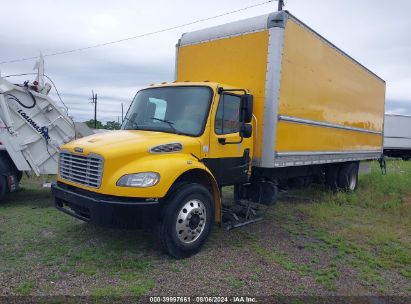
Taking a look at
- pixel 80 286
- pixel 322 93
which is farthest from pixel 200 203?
pixel 322 93

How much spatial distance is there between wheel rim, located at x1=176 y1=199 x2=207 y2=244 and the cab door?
0.71m

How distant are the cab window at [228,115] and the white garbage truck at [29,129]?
15.7 feet

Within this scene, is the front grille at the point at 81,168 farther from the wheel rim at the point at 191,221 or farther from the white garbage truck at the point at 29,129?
the white garbage truck at the point at 29,129

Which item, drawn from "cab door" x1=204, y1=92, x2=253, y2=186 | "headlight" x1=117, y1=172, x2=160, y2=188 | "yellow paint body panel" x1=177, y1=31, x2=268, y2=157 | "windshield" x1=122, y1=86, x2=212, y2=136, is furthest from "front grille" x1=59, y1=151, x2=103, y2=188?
"yellow paint body panel" x1=177, y1=31, x2=268, y2=157

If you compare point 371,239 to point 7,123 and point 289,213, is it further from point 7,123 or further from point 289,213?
point 7,123

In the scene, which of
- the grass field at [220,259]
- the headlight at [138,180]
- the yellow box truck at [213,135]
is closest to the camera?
the grass field at [220,259]

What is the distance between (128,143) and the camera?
4973mm

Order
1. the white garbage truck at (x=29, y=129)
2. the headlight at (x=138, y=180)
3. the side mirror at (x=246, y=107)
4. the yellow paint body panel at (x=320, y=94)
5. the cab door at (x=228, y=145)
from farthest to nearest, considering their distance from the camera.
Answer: the white garbage truck at (x=29, y=129)
the yellow paint body panel at (x=320, y=94)
the side mirror at (x=246, y=107)
the cab door at (x=228, y=145)
the headlight at (x=138, y=180)

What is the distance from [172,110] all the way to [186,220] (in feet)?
5.63

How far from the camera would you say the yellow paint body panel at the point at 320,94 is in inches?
264

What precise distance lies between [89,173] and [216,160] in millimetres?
1891

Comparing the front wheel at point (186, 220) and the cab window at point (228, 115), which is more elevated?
the cab window at point (228, 115)

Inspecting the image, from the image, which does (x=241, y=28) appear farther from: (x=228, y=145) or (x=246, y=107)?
(x=228, y=145)

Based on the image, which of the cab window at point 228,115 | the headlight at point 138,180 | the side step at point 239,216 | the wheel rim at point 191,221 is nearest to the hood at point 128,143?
the headlight at point 138,180
